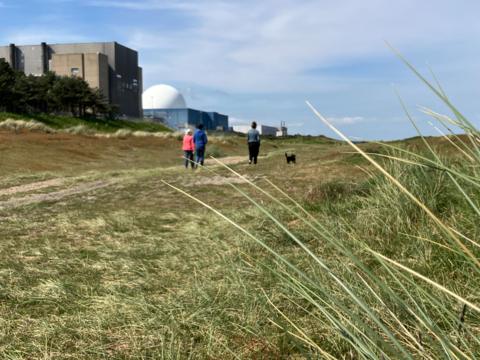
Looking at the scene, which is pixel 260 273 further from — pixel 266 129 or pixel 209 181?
pixel 266 129

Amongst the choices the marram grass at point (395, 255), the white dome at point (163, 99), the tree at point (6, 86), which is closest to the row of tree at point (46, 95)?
the tree at point (6, 86)

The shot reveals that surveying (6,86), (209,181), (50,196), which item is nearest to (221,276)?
(50,196)

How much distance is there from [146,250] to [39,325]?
6.94ft

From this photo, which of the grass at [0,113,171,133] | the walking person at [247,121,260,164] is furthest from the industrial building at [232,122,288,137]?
the walking person at [247,121,260,164]

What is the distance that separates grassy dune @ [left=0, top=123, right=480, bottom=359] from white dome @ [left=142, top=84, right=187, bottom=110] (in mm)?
90841

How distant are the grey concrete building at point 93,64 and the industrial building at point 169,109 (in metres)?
4.91

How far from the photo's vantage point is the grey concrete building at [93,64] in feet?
268

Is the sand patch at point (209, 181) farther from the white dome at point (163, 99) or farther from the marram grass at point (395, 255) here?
the white dome at point (163, 99)

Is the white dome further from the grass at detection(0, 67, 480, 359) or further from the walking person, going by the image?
the grass at detection(0, 67, 480, 359)

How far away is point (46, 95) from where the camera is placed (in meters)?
61.2

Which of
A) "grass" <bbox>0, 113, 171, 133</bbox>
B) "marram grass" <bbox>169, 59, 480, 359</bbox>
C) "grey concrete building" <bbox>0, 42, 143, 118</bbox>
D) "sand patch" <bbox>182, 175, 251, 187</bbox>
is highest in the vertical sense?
"grey concrete building" <bbox>0, 42, 143, 118</bbox>

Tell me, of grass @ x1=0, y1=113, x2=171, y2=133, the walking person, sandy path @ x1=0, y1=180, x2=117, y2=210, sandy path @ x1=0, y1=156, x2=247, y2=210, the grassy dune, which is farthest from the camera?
grass @ x1=0, y1=113, x2=171, y2=133

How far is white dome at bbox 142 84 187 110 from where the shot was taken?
98.5m

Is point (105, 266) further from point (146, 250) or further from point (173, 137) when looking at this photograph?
point (173, 137)
